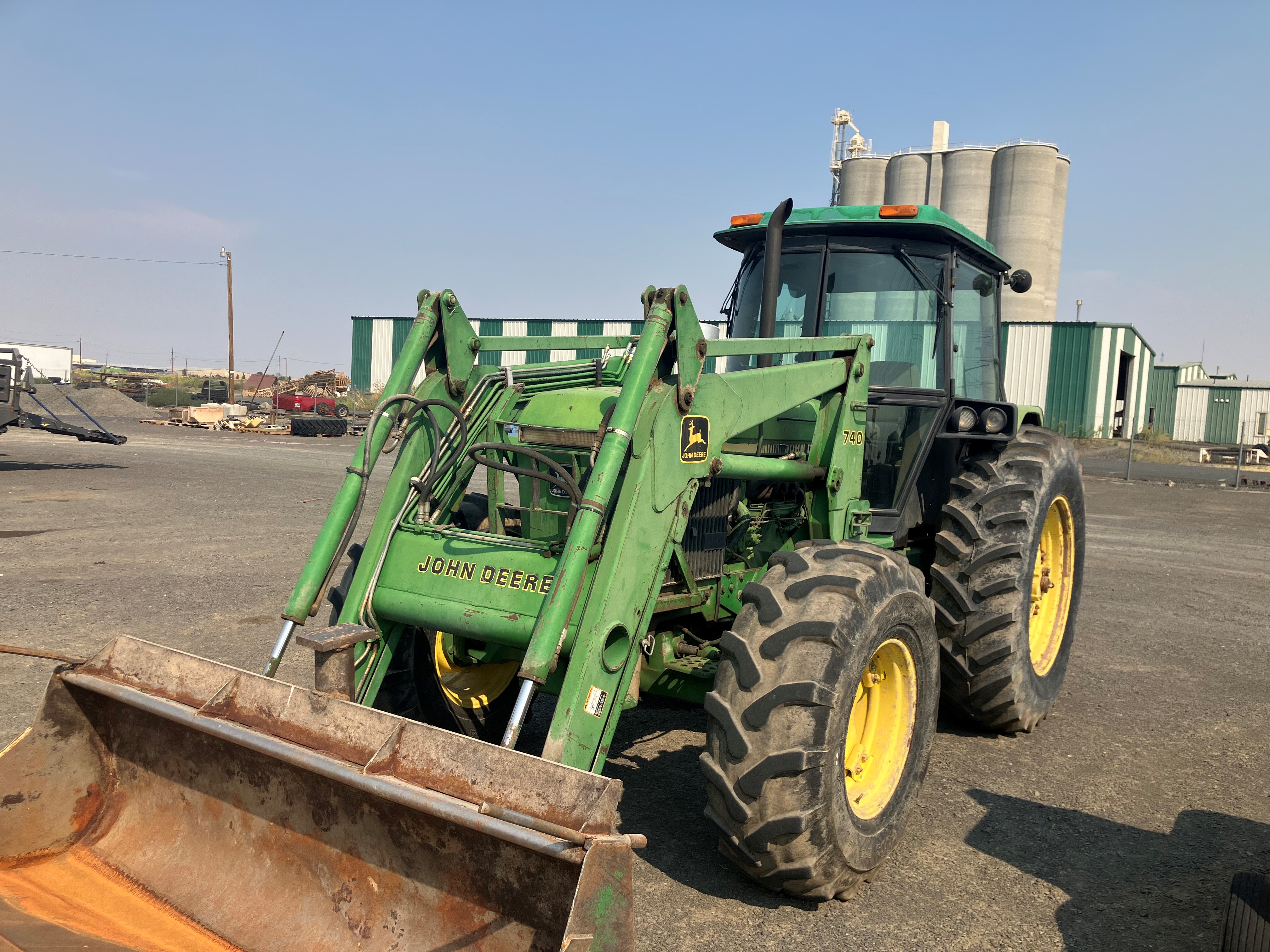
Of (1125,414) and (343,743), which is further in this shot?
(1125,414)

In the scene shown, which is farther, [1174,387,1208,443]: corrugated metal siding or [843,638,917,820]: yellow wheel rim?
[1174,387,1208,443]: corrugated metal siding

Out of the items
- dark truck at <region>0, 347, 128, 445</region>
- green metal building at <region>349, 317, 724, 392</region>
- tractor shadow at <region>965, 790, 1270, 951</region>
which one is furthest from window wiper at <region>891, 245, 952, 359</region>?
green metal building at <region>349, 317, 724, 392</region>

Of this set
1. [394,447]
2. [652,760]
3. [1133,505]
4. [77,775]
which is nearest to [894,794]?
[652,760]

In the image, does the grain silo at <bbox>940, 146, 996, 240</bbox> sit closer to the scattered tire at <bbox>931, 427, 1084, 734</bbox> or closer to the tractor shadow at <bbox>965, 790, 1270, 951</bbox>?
the scattered tire at <bbox>931, 427, 1084, 734</bbox>

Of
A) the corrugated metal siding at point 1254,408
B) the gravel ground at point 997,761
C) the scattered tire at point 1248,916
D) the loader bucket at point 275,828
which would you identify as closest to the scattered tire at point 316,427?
the gravel ground at point 997,761

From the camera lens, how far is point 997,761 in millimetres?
4750

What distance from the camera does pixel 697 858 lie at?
11.8ft

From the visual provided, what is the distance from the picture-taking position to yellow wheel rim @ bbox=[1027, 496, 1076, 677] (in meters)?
5.77

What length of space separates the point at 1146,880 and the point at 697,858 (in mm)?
1682

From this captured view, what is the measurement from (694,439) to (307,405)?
37.5 meters

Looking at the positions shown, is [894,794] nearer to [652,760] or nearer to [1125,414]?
[652,760]

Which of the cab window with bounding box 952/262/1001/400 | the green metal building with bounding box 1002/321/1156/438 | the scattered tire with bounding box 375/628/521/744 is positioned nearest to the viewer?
the scattered tire with bounding box 375/628/521/744

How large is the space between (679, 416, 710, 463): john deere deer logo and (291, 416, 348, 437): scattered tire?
2966 centimetres

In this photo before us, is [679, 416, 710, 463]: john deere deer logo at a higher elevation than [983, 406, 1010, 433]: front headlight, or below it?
below
